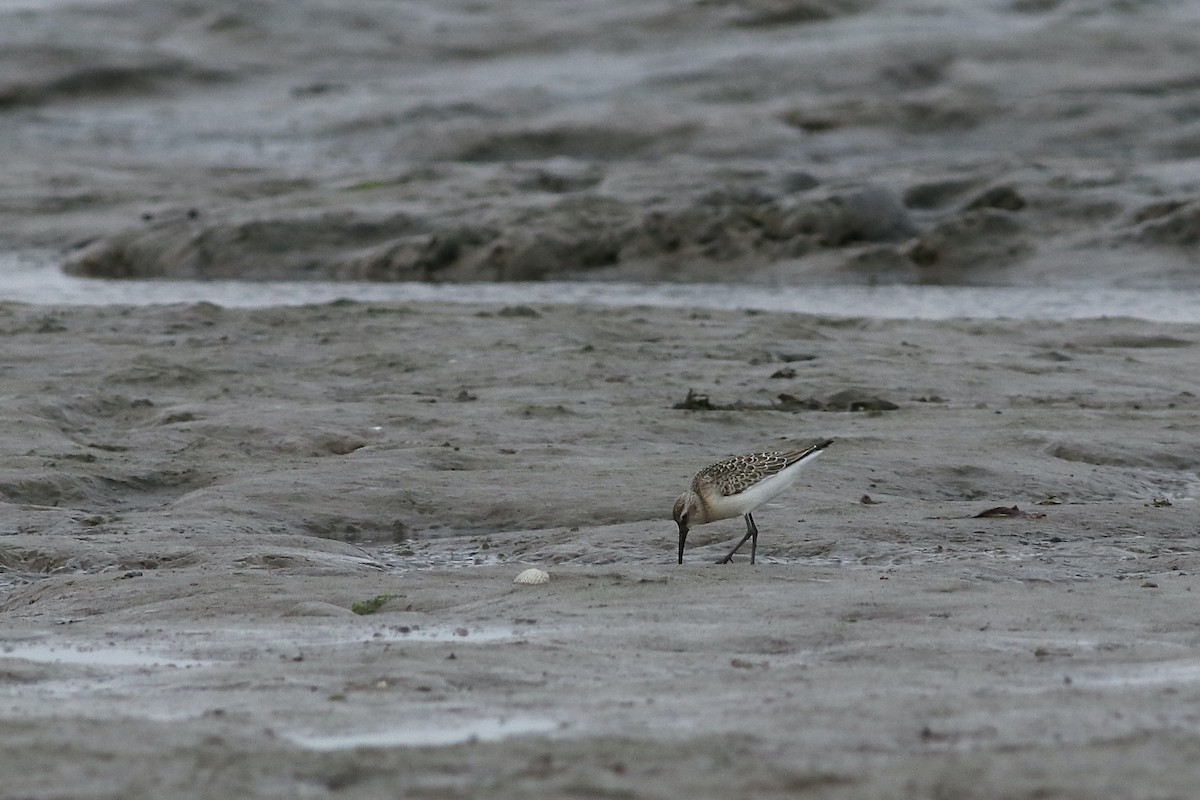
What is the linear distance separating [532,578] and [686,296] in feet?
32.0

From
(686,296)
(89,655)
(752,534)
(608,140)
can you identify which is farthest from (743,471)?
(608,140)

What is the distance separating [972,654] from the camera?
17.0ft

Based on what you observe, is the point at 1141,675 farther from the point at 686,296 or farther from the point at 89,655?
the point at 686,296

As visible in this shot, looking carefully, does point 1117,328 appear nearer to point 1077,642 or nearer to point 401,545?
point 401,545

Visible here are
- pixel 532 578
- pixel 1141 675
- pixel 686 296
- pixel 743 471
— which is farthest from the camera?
pixel 686 296

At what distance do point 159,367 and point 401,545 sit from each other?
348 centimetres

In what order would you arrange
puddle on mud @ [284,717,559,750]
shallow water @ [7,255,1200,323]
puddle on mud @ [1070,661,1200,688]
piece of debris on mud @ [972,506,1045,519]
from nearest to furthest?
puddle on mud @ [284,717,559,750] < puddle on mud @ [1070,661,1200,688] < piece of debris on mud @ [972,506,1045,519] < shallow water @ [7,255,1200,323]

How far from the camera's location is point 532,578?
646cm

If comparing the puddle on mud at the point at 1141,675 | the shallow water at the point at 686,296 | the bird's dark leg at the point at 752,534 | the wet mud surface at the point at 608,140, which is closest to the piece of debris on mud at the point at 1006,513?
the bird's dark leg at the point at 752,534

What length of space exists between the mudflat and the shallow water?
1.59m

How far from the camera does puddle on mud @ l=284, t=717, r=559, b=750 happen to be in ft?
13.5

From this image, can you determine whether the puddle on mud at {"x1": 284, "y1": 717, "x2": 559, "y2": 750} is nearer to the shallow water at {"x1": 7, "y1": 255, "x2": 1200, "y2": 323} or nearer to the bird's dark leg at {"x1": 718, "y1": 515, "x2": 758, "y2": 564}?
the bird's dark leg at {"x1": 718, "y1": 515, "x2": 758, "y2": 564}

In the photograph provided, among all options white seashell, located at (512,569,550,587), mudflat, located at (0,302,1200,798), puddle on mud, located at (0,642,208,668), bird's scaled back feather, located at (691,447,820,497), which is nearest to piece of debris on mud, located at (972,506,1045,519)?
mudflat, located at (0,302,1200,798)

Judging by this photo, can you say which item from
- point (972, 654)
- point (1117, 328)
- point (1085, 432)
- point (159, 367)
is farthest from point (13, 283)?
point (972, 654)
